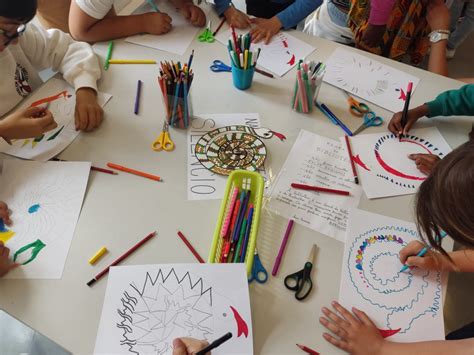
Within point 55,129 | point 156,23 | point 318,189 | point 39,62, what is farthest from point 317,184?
point 39,62

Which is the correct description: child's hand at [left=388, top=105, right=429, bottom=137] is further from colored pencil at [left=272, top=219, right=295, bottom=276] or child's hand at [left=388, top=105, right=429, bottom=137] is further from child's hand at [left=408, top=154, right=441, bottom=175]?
colored pencil at [left=272, top=219, right=295, bottom=276]

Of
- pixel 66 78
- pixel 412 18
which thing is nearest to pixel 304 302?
pixel 66 78

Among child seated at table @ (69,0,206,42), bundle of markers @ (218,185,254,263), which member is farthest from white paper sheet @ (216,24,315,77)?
bundle of markers @ (218,185,254,263)

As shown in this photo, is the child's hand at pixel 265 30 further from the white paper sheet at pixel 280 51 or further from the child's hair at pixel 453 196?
the child's hair at pixel 453 196

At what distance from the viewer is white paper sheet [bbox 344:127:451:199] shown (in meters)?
0.76

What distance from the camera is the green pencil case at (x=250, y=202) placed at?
0.62 meters

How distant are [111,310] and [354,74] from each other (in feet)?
2.81

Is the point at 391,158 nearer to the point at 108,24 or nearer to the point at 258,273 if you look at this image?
the point at 258,273

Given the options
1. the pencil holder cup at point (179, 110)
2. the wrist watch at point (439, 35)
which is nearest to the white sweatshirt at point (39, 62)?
the pencil holder cup at point (179, 110)

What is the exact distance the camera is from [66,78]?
0.92 meters

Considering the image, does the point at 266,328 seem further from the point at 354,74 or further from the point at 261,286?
the point at 354,74

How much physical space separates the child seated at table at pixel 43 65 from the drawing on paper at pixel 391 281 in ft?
2.12

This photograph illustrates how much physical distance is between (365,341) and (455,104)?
64 cm

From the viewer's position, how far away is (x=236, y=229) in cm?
64
